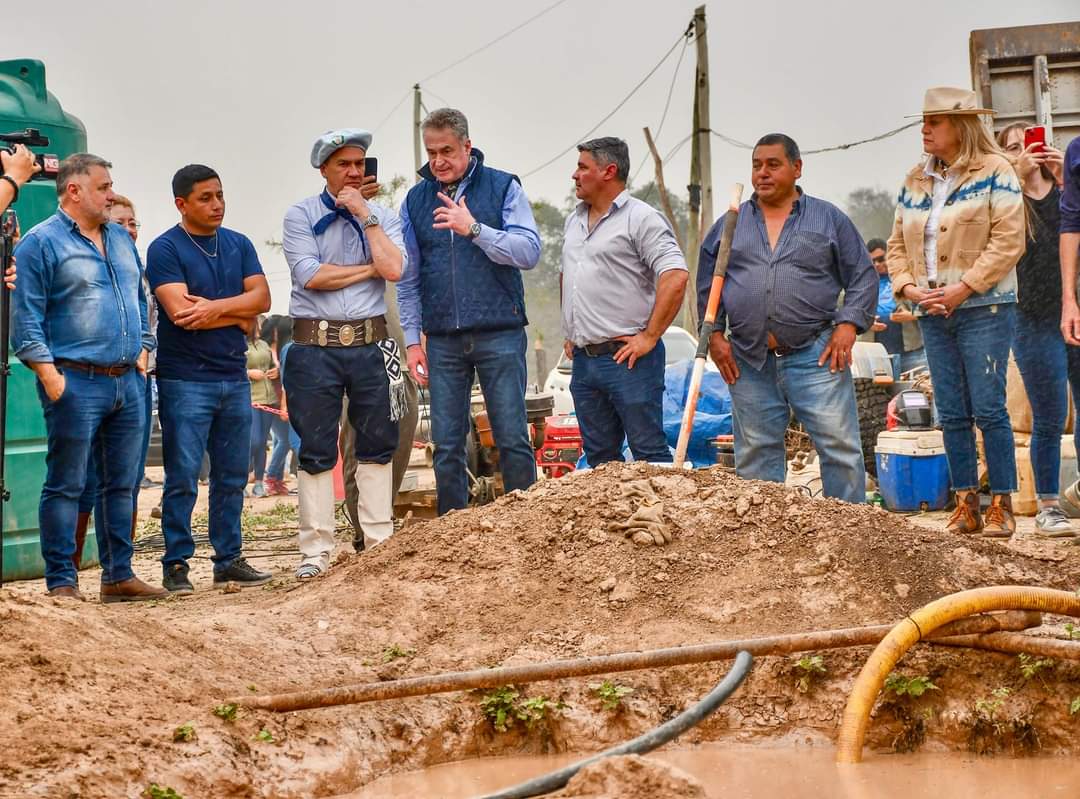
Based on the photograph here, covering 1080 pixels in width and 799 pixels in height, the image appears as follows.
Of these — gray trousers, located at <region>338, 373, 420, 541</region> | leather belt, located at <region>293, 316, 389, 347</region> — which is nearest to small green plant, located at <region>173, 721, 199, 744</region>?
leather belt, located at <region>293, 316, 389, 347</region>

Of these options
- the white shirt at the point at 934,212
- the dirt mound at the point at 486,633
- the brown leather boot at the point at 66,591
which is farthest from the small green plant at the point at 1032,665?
the brown leather boot at the point at 66,591

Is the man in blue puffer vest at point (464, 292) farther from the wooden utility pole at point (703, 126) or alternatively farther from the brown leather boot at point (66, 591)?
the wooden utility pole at point (703, 126)

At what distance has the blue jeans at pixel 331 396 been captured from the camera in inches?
269

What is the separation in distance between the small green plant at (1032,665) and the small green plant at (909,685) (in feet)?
0.96

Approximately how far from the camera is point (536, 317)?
2501 inches

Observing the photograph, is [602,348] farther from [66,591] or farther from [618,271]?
[66,591]

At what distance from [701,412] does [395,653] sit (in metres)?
6.30

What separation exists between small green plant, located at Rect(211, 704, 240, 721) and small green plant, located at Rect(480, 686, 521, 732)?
85 centimetres

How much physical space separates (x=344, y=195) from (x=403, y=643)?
262cm

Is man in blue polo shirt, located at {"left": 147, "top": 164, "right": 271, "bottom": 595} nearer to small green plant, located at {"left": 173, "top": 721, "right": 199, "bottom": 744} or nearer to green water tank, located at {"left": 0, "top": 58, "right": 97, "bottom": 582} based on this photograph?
green water tank, located at {"left": 0, "top": 58, "right": 97, "bottom": 582}

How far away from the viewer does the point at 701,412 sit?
35.9 feet

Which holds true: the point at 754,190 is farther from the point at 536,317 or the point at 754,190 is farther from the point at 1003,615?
the point at 536,317

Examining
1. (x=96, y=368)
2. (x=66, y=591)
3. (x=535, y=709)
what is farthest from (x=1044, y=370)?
(x=66, y=591)

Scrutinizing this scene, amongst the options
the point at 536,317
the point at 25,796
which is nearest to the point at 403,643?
the point at 25,796
